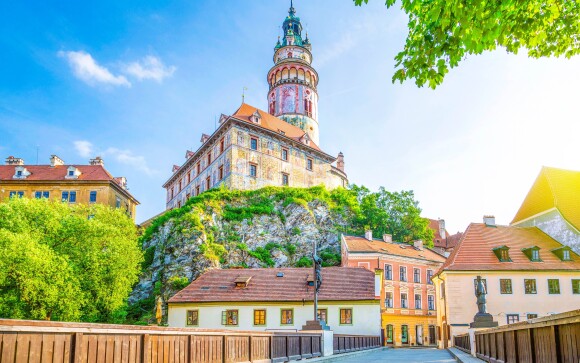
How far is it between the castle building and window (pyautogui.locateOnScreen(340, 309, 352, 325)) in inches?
964

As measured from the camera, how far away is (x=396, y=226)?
55875mm

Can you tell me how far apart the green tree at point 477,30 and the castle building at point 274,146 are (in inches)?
1787

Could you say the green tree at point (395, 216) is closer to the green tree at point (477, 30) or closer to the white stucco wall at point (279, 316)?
the white stucco wall at point (279, 316)

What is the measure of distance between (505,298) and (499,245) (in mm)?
4248

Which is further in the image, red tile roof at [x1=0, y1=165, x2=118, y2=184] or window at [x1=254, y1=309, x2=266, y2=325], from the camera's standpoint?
red tile roof at [x1=0, y1=165, x2=118, y2=184]

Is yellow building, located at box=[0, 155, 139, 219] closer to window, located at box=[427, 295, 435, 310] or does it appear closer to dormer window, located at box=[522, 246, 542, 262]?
window, located at box=[427, 295, 435, 310]

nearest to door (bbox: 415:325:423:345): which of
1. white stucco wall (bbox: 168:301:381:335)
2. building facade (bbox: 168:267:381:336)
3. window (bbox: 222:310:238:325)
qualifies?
building facade (bbox: 168:267:381:336)

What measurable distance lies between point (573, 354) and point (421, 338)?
141 ft

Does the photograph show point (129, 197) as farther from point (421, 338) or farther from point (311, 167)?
point (421, 338)

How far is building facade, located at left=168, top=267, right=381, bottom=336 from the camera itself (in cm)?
3044

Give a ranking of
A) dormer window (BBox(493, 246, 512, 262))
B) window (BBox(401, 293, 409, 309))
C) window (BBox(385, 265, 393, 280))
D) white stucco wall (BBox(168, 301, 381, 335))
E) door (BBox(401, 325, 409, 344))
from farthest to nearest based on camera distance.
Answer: window (BBox(401, 293, 409, 309))
window (BBox(385, 265, 393, 280))
door (BBox(401, 325, 409, 344))
dormer window (BBox(493, 246, 512, 262))
white stucco wall (BBox(168, 301, 381, 335))

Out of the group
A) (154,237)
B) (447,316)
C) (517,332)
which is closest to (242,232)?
(154,237)

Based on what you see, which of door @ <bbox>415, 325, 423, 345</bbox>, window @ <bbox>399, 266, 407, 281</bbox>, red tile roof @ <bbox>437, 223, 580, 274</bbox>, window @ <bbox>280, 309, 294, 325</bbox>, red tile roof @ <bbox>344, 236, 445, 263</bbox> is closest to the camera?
window @ <bbox>280, 309, 294, 325</bbox>

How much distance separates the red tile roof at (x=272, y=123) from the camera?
56.1 m
